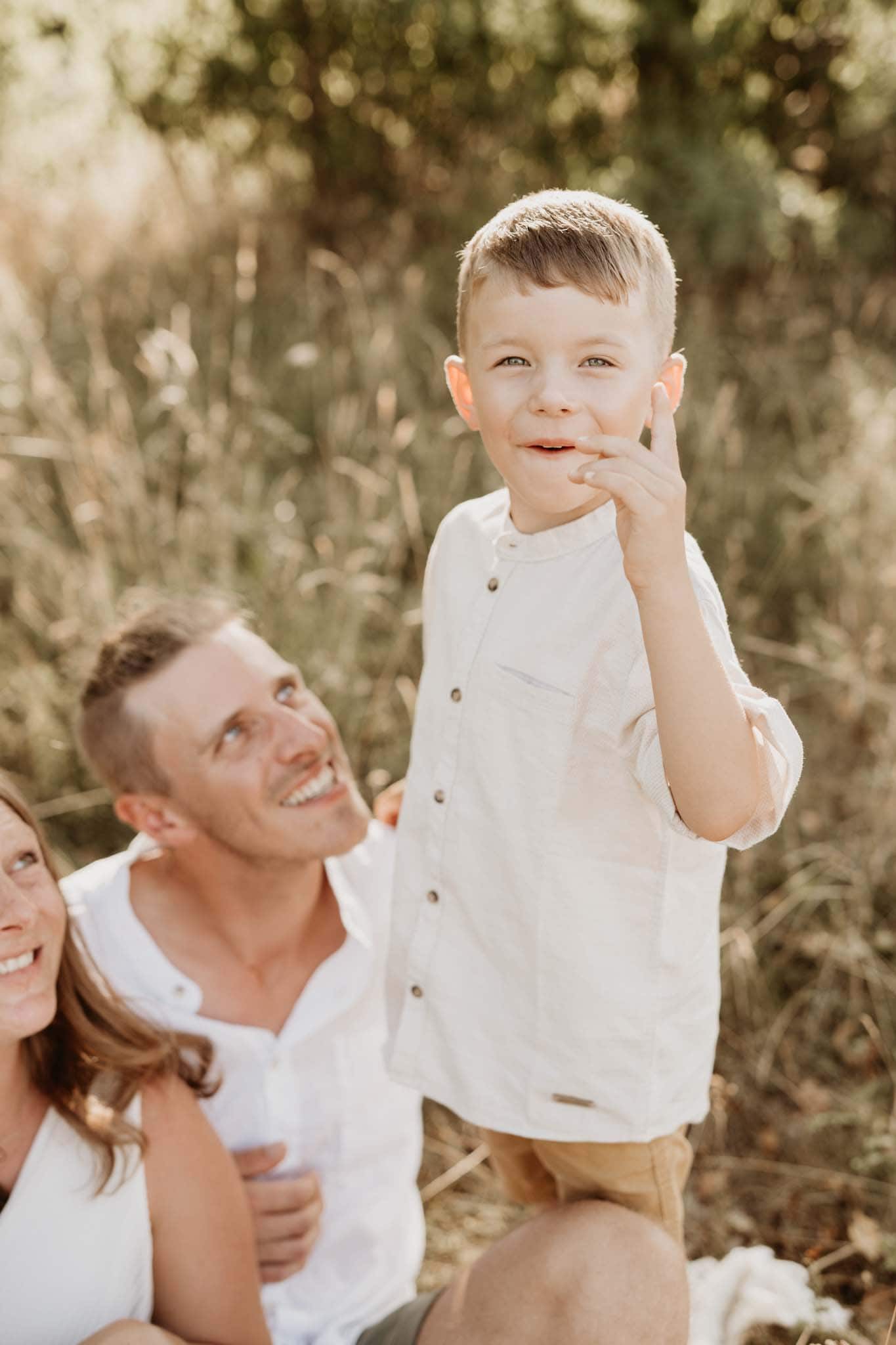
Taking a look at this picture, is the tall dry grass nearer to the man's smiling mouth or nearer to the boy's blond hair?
the man's smiling mouth

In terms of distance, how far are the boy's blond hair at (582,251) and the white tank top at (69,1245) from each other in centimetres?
141

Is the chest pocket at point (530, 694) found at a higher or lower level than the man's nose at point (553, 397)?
lower

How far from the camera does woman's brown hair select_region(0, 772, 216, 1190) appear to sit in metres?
1.91

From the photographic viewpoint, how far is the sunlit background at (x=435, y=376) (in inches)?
108

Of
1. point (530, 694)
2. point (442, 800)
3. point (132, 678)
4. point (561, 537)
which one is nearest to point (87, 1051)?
point (132, 678)

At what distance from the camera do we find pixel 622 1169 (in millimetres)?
1742

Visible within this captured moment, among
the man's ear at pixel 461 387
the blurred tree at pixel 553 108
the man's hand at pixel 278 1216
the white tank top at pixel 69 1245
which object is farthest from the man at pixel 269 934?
the blurred tree at pixel 553 108

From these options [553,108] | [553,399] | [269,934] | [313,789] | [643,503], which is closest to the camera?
[643,503]

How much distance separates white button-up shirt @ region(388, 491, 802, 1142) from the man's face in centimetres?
42

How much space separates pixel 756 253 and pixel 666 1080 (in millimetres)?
4214

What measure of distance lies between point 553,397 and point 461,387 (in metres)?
0.23

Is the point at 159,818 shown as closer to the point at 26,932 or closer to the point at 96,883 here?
the point at 96,883

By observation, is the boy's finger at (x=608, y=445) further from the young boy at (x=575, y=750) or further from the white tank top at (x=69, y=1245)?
the white tank top at (x=69, y=1245)

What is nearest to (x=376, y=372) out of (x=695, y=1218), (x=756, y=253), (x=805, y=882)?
(x=756, y=253)
